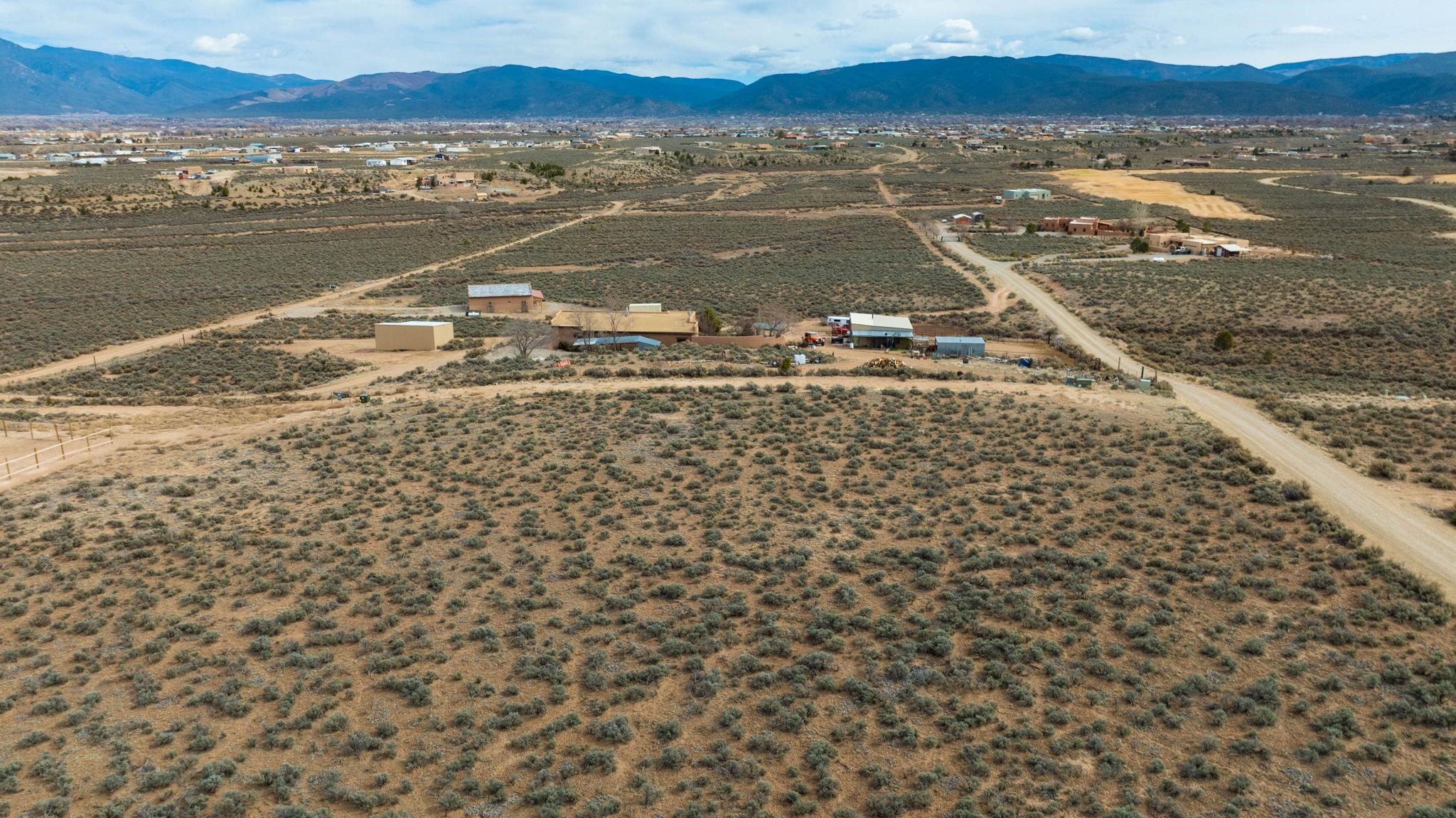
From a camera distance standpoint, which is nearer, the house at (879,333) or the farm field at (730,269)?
the house at (879,333)

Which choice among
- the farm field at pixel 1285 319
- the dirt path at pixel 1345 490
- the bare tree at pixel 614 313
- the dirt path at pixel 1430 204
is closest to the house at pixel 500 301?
the bare tree at pixel 614 313

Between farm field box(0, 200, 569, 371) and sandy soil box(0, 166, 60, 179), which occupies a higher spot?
sandy soil box(0, 166, 60, 179)

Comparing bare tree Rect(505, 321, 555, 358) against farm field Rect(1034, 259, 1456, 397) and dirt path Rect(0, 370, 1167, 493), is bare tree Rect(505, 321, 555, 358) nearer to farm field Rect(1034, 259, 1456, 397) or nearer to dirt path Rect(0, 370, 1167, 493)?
dirt path Rect(0, 370, 1167, 493)

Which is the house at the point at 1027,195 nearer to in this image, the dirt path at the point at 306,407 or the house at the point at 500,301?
the house at the point at 500,301

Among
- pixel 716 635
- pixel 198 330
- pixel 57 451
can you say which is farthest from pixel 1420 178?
pixel 57 451

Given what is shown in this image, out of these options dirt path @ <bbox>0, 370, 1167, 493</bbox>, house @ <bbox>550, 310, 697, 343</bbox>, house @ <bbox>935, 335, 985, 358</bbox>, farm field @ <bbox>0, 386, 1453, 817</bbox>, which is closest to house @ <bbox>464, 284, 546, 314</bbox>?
house @ <bbox>550, 310, 697, 343</bbox>

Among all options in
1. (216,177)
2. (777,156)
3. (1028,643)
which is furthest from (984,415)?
(777,156)
